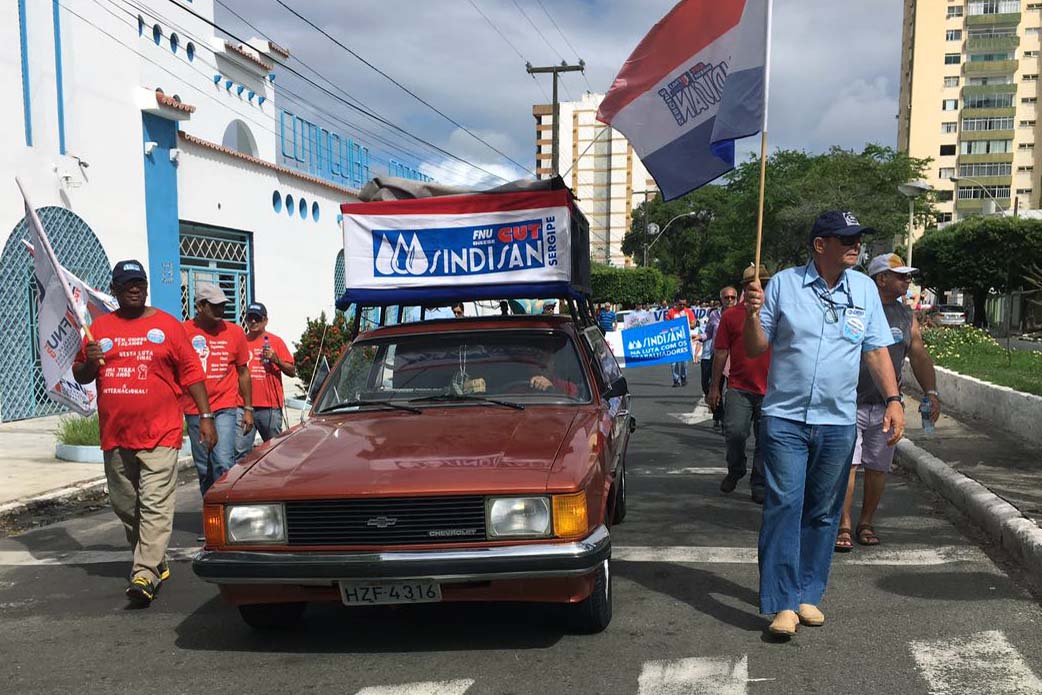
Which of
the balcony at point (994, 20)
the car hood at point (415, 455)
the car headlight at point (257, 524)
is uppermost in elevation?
the balcony at point (994, 20)

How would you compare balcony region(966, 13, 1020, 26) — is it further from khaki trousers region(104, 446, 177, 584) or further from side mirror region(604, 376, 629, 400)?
khaki trousers region(104, 446, 177, 584)

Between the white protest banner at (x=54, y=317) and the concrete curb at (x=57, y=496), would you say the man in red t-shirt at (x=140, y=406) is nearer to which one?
the white protest banner at (x=54, y=317)

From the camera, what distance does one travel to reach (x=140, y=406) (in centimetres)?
505

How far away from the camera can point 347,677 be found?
153 inches

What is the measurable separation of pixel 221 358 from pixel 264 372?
0.85 metres

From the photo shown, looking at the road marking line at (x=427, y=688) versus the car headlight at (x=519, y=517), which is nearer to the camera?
the road marking line at (x=427, y=688)

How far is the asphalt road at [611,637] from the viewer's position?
380 cm

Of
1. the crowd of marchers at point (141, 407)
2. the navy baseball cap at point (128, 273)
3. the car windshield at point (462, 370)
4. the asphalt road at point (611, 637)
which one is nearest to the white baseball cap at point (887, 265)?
the asphalt road at point (611, 637)

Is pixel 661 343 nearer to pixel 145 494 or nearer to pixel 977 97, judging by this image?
pixel 145 494

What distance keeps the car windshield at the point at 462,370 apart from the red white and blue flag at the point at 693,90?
211 cm

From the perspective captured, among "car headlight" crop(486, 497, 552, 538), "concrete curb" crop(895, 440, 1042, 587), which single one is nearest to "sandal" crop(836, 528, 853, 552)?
"concrete curb" crop(895, 440, 1042, 587)

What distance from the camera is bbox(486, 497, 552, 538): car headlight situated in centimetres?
380

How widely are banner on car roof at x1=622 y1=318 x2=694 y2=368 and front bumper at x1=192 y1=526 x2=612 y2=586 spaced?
11.6 metres

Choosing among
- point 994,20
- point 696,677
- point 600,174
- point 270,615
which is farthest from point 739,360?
point 600,174
